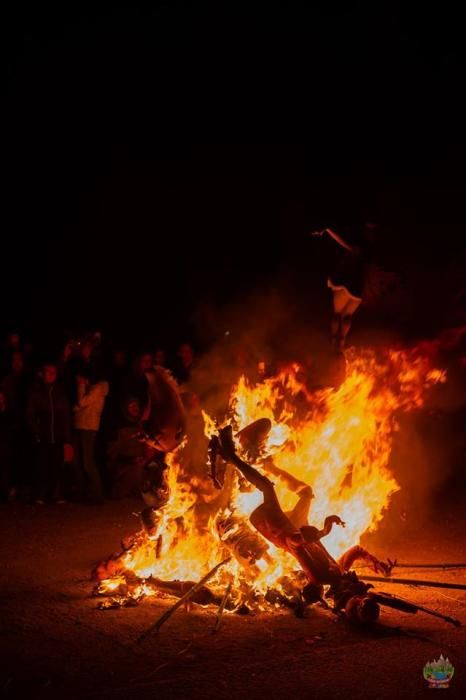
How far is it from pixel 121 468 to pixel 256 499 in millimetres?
4429

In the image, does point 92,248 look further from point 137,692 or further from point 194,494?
point 137,692

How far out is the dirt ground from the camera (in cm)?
429

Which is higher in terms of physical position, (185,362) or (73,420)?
(185,362)

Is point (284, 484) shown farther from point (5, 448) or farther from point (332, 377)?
point (5, 448)

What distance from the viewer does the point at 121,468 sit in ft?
34.3

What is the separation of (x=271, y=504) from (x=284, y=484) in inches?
20.4

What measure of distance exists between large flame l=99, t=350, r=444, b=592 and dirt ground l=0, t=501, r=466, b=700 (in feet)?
1.74

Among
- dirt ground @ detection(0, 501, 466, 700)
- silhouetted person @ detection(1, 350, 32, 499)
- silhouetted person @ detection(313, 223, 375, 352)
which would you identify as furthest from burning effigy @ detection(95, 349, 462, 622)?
silhouetted person @ detection(1, 350, 32, 499)

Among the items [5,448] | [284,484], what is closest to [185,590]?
[284,484]

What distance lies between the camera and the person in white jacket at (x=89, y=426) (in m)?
10.0

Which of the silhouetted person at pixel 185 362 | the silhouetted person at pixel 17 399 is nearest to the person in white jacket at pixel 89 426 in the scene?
the silhouetted person at pixel 17 399

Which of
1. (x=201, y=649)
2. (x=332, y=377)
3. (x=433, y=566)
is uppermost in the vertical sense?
(x=332, y=377)

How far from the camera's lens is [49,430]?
9867 millimetres

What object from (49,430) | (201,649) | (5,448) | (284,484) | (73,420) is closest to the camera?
(201,649)
